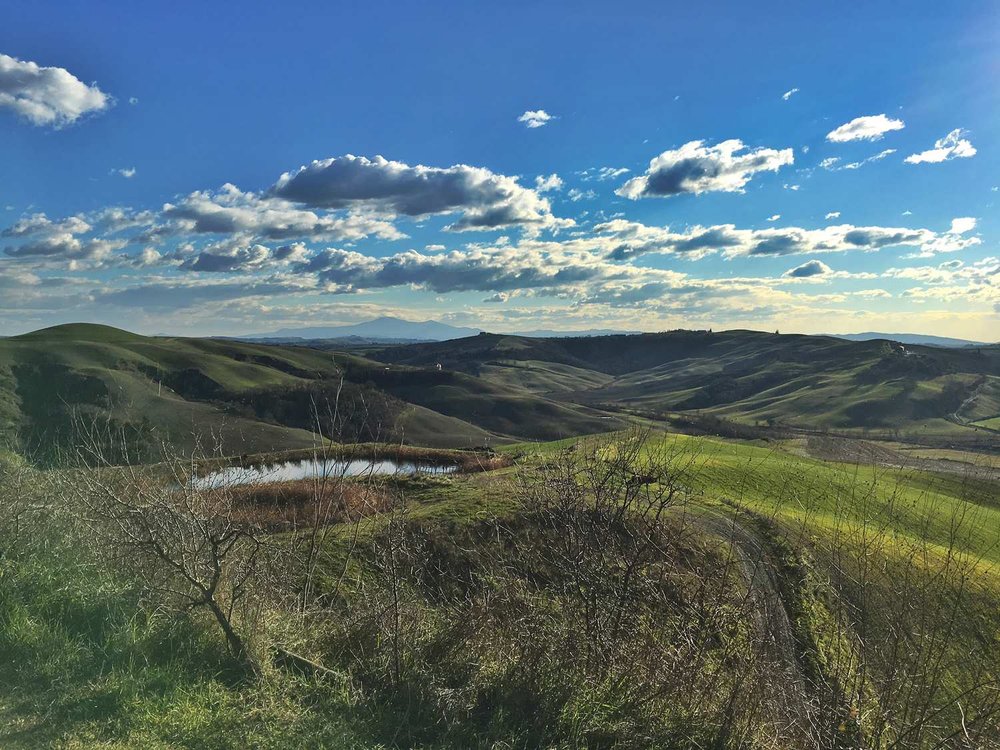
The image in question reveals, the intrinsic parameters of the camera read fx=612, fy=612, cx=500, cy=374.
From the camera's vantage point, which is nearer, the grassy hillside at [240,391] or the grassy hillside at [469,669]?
the grassy hillside at [469,669]

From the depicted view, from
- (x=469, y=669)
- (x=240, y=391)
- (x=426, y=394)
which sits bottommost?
(x=426, y=394)

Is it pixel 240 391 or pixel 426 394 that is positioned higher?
pixel 240 391

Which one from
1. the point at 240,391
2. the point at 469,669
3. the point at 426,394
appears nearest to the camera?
the point at 469,669

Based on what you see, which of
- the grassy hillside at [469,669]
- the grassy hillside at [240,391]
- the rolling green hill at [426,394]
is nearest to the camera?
the grassy hillside at [469,669]

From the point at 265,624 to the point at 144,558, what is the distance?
87.6 inches

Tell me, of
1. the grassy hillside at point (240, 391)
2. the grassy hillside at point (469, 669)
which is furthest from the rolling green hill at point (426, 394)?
the grassy hillside at point (469, 669)

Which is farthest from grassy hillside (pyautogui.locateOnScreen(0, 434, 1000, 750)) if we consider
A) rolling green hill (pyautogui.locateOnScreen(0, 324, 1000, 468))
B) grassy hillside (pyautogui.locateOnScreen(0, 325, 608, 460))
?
rolling green hill (pyautogui.locateOnScreen(0, 324, 1000, 468))

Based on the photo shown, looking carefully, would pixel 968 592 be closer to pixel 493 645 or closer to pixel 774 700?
pixel 774 700

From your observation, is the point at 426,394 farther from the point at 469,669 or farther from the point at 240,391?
the point at 469,669

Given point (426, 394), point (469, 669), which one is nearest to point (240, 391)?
Result: point (426, 394)

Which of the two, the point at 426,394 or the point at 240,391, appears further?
the point at 426,394

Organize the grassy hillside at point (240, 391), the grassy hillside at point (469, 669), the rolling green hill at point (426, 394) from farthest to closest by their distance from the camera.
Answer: the rolling green hill at point (426, 394) → the grassy hillside at point (240, 391) → the grassy hillside at point (469, 669)

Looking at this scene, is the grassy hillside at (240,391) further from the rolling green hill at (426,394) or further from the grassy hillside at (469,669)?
the grassy hillside at (469,669)

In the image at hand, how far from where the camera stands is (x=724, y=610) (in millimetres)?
7152
